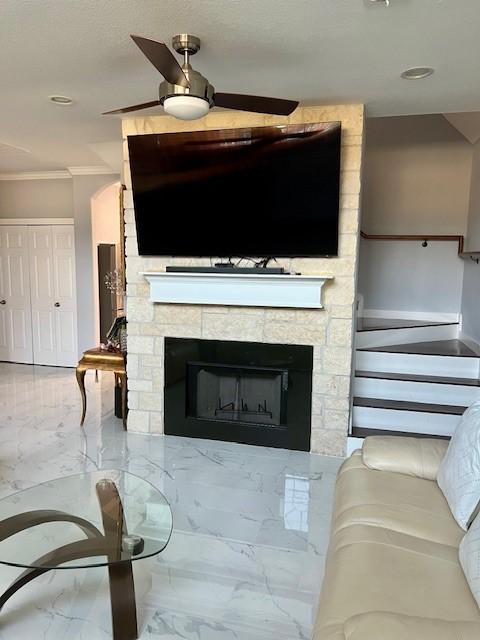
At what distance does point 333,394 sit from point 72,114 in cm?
287

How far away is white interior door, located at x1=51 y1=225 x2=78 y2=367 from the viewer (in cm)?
593

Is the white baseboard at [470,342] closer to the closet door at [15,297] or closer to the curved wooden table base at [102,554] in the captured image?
the curved wooden table base at [102,554]

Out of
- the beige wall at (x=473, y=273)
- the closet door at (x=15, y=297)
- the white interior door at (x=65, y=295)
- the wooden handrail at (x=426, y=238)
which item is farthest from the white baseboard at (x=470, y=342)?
the closet door at (x=15, y=297)

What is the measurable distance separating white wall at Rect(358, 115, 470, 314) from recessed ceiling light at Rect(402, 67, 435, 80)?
2365 mm

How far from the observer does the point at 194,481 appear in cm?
304

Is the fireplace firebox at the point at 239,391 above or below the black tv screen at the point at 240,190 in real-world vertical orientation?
below

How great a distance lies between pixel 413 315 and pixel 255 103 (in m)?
3.50

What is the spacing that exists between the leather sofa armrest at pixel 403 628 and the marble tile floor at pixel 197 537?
0.74m

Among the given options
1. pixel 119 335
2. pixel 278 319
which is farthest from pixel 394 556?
pixel 119 335

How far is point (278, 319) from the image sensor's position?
351 cm

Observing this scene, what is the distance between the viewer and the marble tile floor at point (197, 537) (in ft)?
6.01

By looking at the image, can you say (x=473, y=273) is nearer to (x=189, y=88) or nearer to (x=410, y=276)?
(x=410, y=276)

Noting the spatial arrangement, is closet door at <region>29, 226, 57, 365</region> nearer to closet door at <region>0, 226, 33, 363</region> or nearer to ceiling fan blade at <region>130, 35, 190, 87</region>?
closet door at <region>0, 226, 33, 363</region>

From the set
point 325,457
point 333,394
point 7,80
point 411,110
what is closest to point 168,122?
point 7,80
